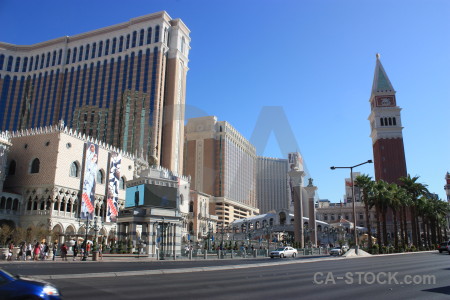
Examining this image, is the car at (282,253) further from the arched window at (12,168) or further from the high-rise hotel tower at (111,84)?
the high-rise hotel tower at (111,84)

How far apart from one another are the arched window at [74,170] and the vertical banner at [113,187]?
7.17 metres

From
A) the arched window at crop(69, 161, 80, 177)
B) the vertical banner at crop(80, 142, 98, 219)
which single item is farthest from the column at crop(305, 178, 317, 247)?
the arched window at crop(69, 161, 80, 177)

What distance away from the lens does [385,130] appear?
376ft

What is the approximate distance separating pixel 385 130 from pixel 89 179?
91531mm

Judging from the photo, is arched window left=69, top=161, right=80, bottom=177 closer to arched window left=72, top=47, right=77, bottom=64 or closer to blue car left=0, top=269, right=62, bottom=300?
blue car left=0, top=269, right=62, bottom=300

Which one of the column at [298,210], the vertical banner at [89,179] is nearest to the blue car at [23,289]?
the column at [298,210]

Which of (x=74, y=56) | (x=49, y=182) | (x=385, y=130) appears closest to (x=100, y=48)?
(x=74, y=56)

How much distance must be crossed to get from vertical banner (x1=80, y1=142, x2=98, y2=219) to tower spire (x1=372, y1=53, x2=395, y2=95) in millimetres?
94471

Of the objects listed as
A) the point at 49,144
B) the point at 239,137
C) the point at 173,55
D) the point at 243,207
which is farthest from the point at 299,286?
the point at 239,137

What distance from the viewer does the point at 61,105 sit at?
117 metres

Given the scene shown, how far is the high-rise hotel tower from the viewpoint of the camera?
106 m

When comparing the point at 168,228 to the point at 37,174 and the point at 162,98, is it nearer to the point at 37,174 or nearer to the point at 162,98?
the point at 37,174

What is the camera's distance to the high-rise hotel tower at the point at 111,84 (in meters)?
106

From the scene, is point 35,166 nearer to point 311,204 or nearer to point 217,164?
point 311,204
